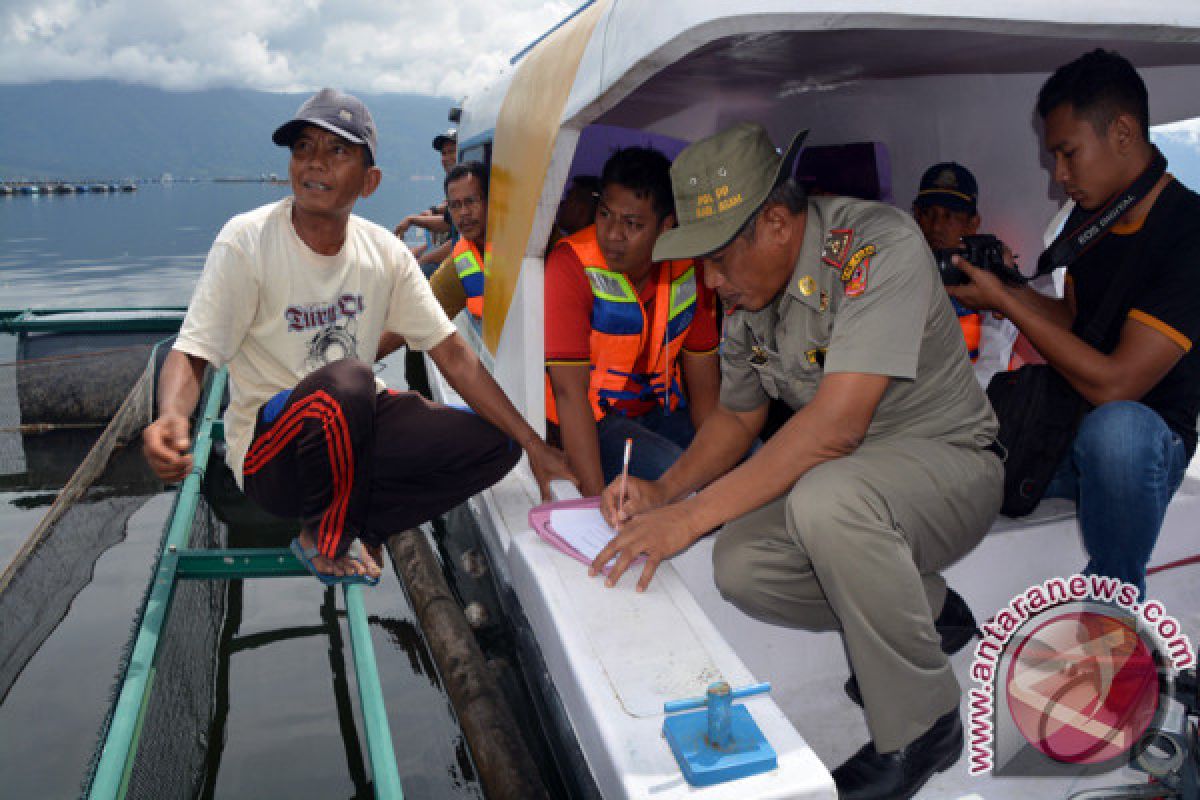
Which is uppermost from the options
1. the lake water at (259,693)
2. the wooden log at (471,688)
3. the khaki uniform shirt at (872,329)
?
the khaki uniform shirt at (872,329)

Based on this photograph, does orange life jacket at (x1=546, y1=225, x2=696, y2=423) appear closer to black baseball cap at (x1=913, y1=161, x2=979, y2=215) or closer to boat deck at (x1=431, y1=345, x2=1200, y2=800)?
boat deck at (x1=431, y1=345, x2=1200, y2=800)

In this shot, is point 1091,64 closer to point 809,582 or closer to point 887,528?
point 887,528

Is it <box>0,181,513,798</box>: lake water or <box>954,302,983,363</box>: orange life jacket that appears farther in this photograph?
<box>954,302,983,363</box>: orange life jacket

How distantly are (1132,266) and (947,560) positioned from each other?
1.04m

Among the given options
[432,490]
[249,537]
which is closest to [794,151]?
[432,490]

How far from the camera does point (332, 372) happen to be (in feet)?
7.61

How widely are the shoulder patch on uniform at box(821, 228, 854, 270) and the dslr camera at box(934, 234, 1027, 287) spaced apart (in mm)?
689

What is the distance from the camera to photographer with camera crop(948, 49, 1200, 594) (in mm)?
2176

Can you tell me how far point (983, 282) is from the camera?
253cm

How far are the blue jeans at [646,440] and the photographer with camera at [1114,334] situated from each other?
1112 mm

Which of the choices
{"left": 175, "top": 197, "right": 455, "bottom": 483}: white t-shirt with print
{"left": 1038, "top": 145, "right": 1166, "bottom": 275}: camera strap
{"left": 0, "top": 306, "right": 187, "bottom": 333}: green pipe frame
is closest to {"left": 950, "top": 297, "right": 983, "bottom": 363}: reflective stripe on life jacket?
{"left": 1038, "top": 145, "right": 1166, "bottom": 275}: camera strap

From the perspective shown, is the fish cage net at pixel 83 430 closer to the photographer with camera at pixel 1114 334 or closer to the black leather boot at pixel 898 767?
the black leather boot at pixel 898 767

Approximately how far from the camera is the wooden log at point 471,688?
2.31m
